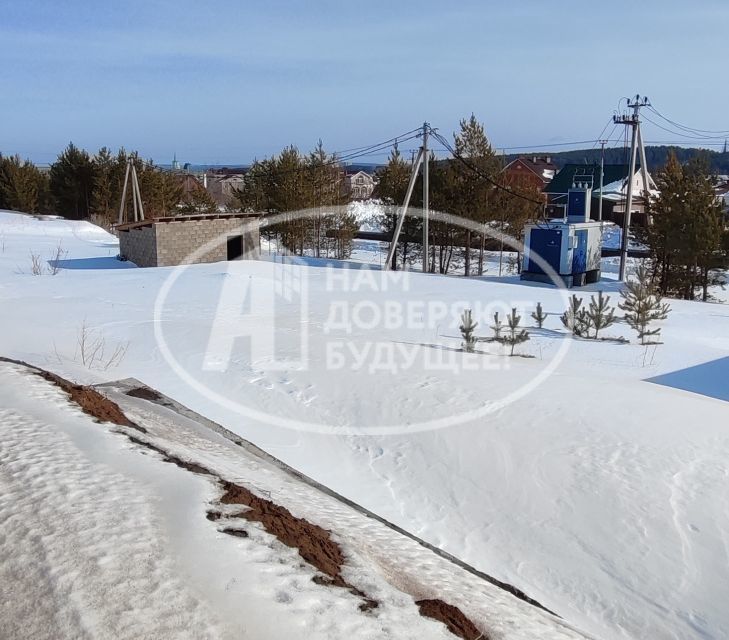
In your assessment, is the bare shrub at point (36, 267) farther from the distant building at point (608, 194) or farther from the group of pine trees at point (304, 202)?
the distant building at point (608, 194)

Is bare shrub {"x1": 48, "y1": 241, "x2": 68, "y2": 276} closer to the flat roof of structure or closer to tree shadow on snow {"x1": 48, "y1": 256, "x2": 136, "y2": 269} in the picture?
tree shadow on snow {"x1": 48, "y1": 256, "x2": 136, "y2": 269}

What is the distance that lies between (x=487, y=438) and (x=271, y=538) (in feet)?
12.7

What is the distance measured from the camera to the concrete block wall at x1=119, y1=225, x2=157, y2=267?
21.1 m

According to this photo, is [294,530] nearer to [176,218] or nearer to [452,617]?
[452,617]

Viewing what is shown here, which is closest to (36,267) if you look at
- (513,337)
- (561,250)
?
(513,337)

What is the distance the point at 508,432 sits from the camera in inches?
294

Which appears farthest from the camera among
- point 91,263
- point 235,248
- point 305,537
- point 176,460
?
point 235,248

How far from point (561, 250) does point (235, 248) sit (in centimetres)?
1095

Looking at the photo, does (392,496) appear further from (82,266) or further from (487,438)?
(82,266)

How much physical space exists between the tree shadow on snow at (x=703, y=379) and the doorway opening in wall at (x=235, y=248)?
1577 cm

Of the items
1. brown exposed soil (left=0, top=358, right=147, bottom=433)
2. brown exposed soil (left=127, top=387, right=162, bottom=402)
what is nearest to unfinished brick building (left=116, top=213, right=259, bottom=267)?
brown exposed soil (left=127, top=387, right=162, bottom=402)

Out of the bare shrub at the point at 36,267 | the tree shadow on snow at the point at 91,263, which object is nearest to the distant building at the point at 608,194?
the tree shadow on snow at the point at 91,263

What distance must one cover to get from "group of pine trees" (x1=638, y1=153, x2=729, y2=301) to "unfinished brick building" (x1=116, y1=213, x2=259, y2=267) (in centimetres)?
1429

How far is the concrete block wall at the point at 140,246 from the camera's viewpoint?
830 inches
